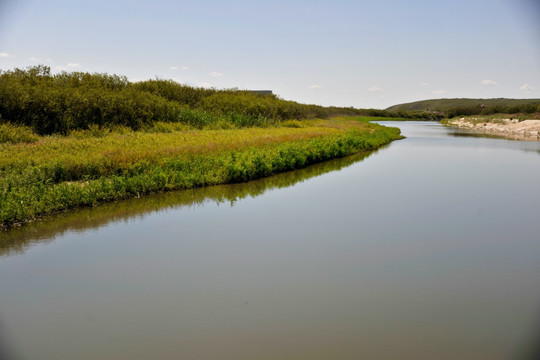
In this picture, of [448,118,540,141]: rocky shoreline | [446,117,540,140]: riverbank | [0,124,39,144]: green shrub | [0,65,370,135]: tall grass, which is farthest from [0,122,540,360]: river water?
[446,117,540,140]: riverbank

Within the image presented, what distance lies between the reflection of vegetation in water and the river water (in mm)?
49

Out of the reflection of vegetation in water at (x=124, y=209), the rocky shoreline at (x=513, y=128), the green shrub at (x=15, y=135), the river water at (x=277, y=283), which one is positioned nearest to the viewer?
the river water at (x=277, y=283)

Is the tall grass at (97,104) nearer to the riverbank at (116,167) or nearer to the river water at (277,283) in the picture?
the riverbank at (116,167)

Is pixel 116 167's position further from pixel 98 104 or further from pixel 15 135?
pixel 98 104

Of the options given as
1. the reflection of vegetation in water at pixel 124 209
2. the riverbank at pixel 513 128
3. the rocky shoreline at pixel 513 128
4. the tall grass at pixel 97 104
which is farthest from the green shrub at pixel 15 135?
the riverbank at pixel 513 128

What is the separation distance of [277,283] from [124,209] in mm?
5169

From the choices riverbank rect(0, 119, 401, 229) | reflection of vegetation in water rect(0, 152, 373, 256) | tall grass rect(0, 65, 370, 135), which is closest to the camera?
reflection of vegetation in water rect(0, 152, 373, 256)

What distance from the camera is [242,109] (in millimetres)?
31797

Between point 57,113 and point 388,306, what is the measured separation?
644 inches

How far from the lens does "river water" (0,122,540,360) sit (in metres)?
4.50

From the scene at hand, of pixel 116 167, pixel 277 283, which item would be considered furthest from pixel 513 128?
pixel 277 283

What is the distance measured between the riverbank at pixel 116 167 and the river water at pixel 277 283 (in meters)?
0.49

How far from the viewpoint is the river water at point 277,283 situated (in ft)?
14.8

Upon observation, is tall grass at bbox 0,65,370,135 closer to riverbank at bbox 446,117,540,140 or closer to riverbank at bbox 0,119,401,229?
riverbank at bbox 0,119,401,229
